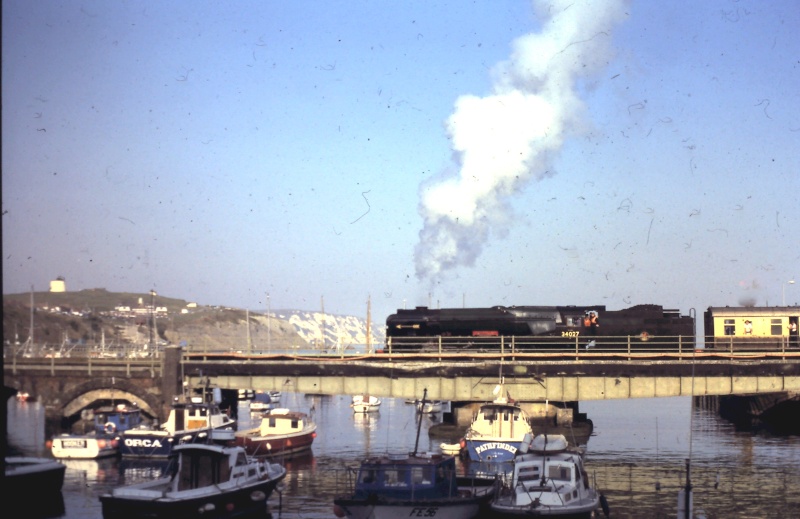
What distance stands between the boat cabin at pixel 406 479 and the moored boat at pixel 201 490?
580 centimetres

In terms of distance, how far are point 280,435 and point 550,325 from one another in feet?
81.6

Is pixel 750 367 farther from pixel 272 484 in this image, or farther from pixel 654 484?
pixel 272 484

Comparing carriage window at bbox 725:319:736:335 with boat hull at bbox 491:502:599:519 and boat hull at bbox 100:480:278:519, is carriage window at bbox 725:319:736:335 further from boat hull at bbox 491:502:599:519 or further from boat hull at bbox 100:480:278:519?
boat hull at bbox 100:480:278:519

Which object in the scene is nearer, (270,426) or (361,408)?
(270,426)

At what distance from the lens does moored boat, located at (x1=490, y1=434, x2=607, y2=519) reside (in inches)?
1400

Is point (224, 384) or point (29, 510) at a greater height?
point (224, 384)

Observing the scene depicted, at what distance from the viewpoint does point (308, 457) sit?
61500 mm

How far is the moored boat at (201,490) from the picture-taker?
123 feet

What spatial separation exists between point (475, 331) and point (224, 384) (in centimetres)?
2077

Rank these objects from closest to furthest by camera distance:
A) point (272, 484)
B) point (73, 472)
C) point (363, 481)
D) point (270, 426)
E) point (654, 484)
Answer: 1. point (363, 481)
2. point (272, 484)
3. point (654, 484)
4. point (73, 472)
5. point (270, 426)

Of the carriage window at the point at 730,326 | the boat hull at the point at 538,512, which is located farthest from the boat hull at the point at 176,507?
the carriage window at the point at 730,326

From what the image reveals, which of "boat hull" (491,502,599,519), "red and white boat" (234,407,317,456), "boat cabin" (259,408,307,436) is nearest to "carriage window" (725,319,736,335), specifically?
"red and white boat" (234,407,317,456)

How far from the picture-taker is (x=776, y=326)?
75500mm

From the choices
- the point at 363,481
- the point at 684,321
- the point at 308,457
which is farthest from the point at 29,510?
the point at 684,321
